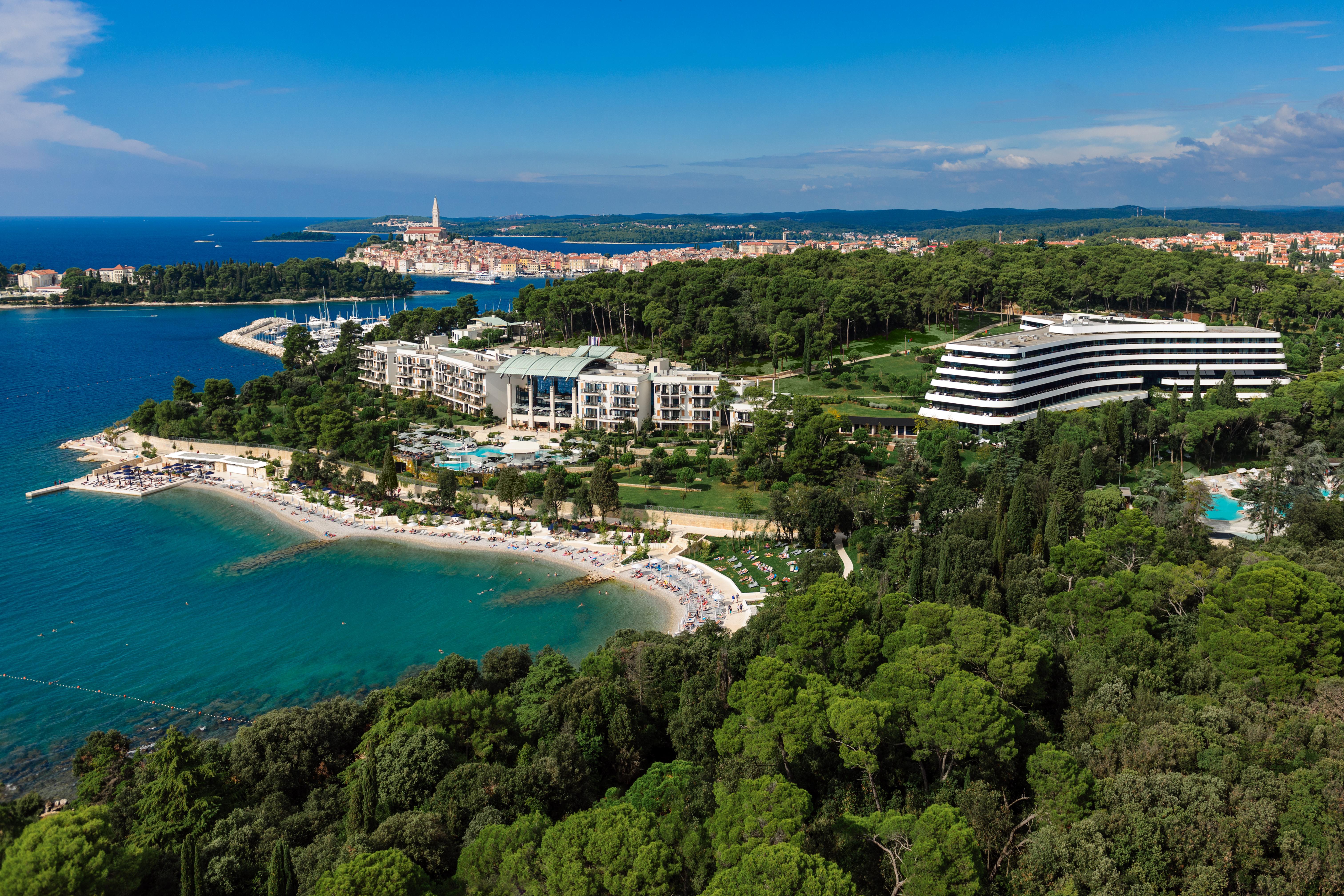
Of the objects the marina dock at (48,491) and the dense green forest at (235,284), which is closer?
the marina dock at (48,491)

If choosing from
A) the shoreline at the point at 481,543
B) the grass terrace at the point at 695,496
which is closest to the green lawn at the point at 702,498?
the grass terrace at the point at 695,496

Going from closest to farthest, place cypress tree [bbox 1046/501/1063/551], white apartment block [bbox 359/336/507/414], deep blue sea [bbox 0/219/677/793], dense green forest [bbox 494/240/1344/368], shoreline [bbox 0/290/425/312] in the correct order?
deep blue sea [bbox 0/219/677/793], cypress tree [bbox 1046/501/1063/551], white apartment block [bbox 359/336/507/414], dense green forest [bbox 494/240/1344/368], shoreline [bbox 0/290/425/312]

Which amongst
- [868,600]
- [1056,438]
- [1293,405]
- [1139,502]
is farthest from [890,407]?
[868,600]

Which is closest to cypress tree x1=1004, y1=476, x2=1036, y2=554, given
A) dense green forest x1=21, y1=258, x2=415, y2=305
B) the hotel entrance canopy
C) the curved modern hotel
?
the curved modern hotel

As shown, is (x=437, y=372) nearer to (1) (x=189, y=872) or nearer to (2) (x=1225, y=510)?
(2) (x=1225, y=510)

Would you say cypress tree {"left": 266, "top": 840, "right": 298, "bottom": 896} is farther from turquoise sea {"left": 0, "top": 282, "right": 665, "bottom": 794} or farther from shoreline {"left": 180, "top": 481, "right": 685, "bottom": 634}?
shoreline {"left": 180, "top": 481, "right": 685, "bottom": 634}

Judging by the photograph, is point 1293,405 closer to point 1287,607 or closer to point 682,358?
point 1287,607

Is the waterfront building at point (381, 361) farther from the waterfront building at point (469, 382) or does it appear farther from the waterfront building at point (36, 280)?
the waterfront building at point (36, 280)
